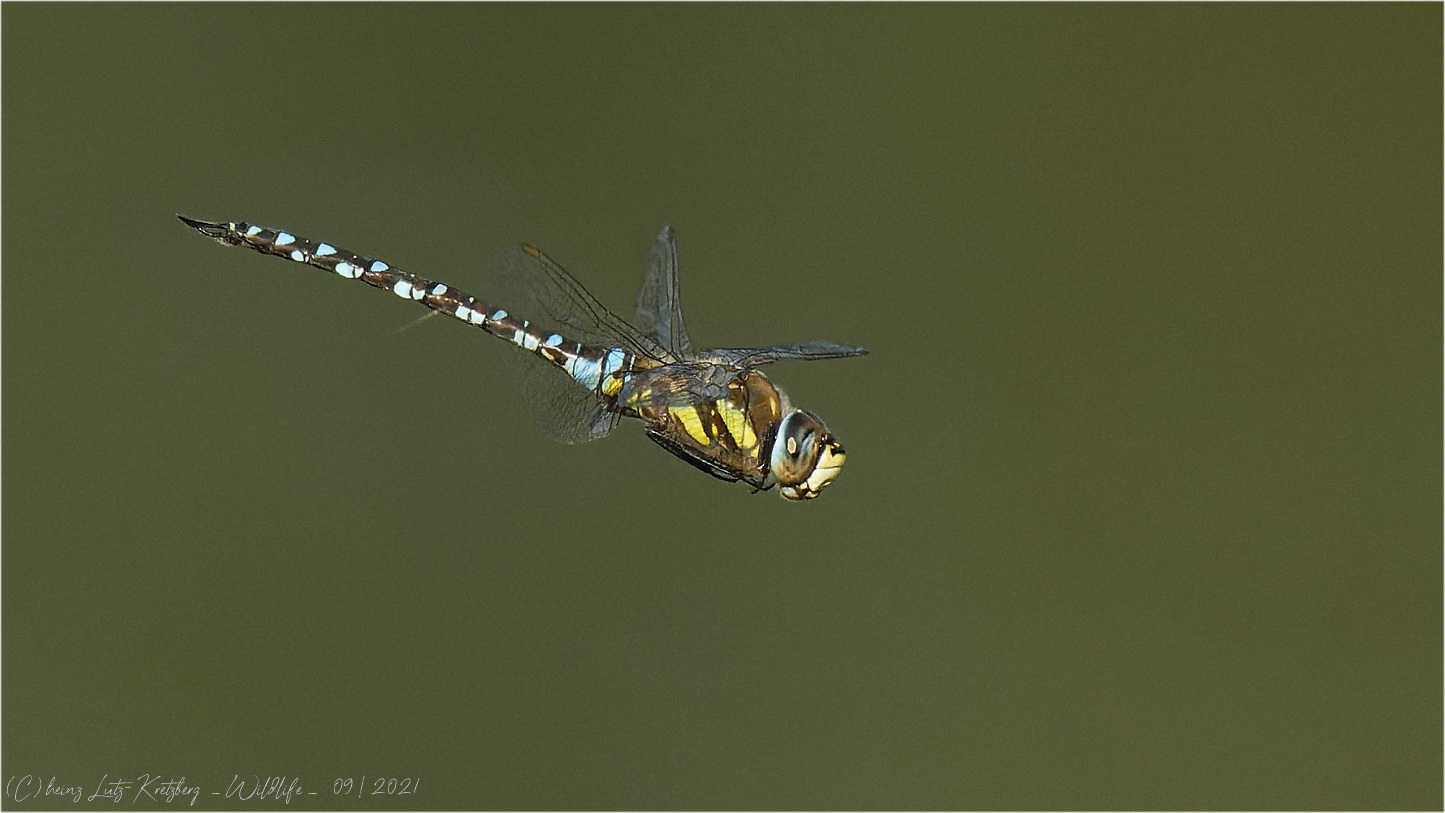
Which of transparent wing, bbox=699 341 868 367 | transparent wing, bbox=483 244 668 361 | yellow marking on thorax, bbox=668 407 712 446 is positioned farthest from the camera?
transparent wing, bbox=483 244 668 361

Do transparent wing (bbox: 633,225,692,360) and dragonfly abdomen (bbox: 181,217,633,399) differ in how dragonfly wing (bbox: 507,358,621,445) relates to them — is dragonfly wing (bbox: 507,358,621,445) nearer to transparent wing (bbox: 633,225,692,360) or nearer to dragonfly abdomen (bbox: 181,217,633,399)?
dragonfly abdomen (bbox: 181,217,633,399)

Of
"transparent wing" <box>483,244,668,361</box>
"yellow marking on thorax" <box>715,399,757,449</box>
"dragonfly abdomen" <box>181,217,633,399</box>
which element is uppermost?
"transparent wing" <box>483,244,668,361</box>

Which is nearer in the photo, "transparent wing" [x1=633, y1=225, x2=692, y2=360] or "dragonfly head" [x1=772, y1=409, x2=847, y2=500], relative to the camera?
"dragonfly head" [x1=772, y1=409, x2=847, y2=500]

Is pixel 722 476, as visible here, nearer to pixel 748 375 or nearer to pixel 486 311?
pixel 748 375

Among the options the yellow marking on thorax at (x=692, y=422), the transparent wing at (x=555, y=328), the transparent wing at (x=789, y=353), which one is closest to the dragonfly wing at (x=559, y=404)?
the transparent wing at (x=555, y=328)

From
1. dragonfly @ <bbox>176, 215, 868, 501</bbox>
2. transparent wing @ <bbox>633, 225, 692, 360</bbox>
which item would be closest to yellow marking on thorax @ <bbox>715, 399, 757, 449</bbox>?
dragonfly @ <bbox>176, 215, 868, 501</bbox>

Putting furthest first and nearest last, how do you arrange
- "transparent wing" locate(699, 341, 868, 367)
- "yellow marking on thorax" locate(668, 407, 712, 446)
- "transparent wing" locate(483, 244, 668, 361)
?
"transparent wing" locate(483, 244, 668, 361)
"yellow marking on thorax" locate(668, 407, 712, 446)
"transparent wing" locate(699, 341, 868, 367)

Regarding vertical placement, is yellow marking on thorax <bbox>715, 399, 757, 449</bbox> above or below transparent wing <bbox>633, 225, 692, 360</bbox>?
below

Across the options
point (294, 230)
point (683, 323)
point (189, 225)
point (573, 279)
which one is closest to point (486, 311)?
point (573, 279)
